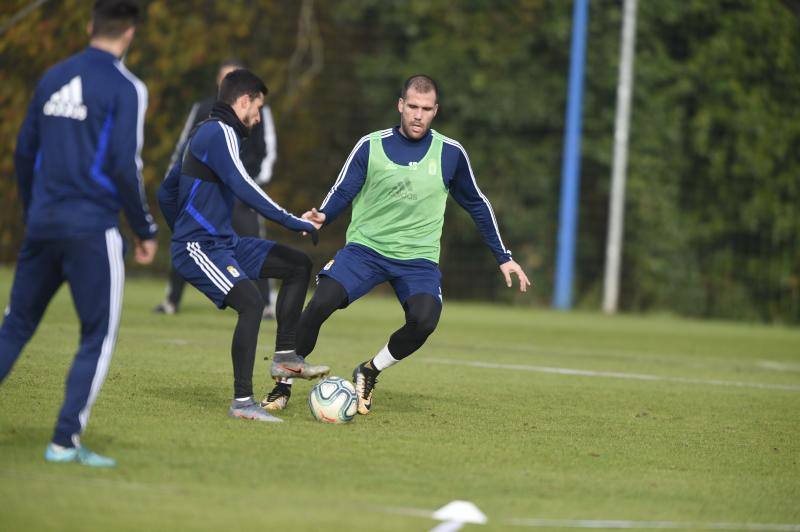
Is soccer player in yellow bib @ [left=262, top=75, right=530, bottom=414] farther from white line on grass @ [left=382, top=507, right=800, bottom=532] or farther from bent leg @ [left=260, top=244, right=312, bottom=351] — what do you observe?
white line on grass @ [left=382, top=507, right=800, bottom=532]

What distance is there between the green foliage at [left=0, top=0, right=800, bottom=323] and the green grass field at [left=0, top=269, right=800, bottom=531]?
8370mm

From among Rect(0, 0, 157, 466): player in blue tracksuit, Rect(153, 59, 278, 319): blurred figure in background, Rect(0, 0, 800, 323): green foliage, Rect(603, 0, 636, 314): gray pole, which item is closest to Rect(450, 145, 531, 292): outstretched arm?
Rect(0, 0, 157, 466): player in blue tracksuit

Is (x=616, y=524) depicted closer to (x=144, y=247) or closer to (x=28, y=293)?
(x=144, y=247)

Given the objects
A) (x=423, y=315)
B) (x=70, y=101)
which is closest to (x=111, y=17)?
(x=70, y=101)

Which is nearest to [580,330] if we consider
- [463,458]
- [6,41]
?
[6,41]

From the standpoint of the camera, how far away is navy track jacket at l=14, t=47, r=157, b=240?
17.2ft

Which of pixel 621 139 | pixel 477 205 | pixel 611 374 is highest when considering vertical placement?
pixel 621 139

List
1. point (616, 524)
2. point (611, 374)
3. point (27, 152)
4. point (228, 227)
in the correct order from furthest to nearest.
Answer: point (611, 374), point (228, 227), point (27, 152), point (616, 524)

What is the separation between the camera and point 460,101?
20562mm

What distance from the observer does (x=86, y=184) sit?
529cm

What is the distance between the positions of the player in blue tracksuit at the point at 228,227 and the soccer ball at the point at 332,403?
118 mm

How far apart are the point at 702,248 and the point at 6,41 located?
10.9 metres

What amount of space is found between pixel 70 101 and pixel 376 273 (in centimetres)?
286

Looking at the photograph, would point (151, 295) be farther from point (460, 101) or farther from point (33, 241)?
point (33, 241)
